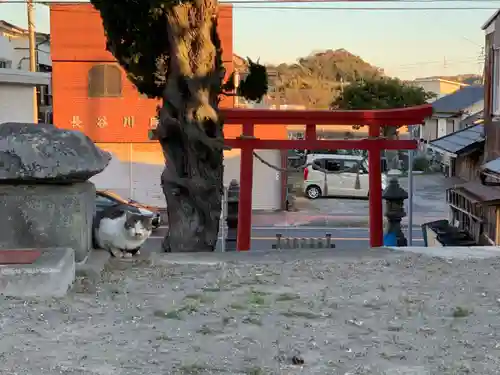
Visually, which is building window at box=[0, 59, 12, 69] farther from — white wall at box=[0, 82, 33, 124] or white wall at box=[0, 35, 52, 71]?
white wall at box=[0, 82, 33, 124]

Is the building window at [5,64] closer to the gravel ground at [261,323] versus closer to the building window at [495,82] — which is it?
the building window at [495,82]

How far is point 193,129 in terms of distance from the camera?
8.21 metres

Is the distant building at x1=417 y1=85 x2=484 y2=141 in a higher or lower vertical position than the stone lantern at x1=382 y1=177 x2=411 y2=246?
higher

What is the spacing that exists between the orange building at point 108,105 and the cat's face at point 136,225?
54.7 ft

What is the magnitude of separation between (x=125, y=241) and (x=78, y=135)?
0.93 meters

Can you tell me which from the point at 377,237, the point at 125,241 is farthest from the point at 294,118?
the point at 125,241

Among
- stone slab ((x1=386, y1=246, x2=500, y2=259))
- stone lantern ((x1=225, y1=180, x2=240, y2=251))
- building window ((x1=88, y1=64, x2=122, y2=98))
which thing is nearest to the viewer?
stone slab ((x1=386, y1=246, x2=500, y2=259))

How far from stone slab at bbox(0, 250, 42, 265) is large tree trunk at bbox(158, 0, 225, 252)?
3.73 m

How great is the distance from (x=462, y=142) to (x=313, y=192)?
14523mm

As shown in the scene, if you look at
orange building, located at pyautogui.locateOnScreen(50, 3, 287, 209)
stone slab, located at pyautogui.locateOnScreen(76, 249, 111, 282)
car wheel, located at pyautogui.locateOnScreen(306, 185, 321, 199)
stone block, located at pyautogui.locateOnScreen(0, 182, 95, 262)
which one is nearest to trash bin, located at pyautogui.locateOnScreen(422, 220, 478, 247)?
stone slab, located at pyautogui.locateOnScreen(76, 249, 111, 282)

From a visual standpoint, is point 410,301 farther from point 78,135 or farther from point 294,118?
point 294,118

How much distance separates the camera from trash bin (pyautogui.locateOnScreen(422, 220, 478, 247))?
11633 millimetres

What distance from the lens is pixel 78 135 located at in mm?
5371

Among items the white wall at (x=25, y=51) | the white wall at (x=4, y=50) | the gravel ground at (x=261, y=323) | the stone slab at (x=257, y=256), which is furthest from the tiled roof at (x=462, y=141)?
the white wall at (x=25, y=51)
